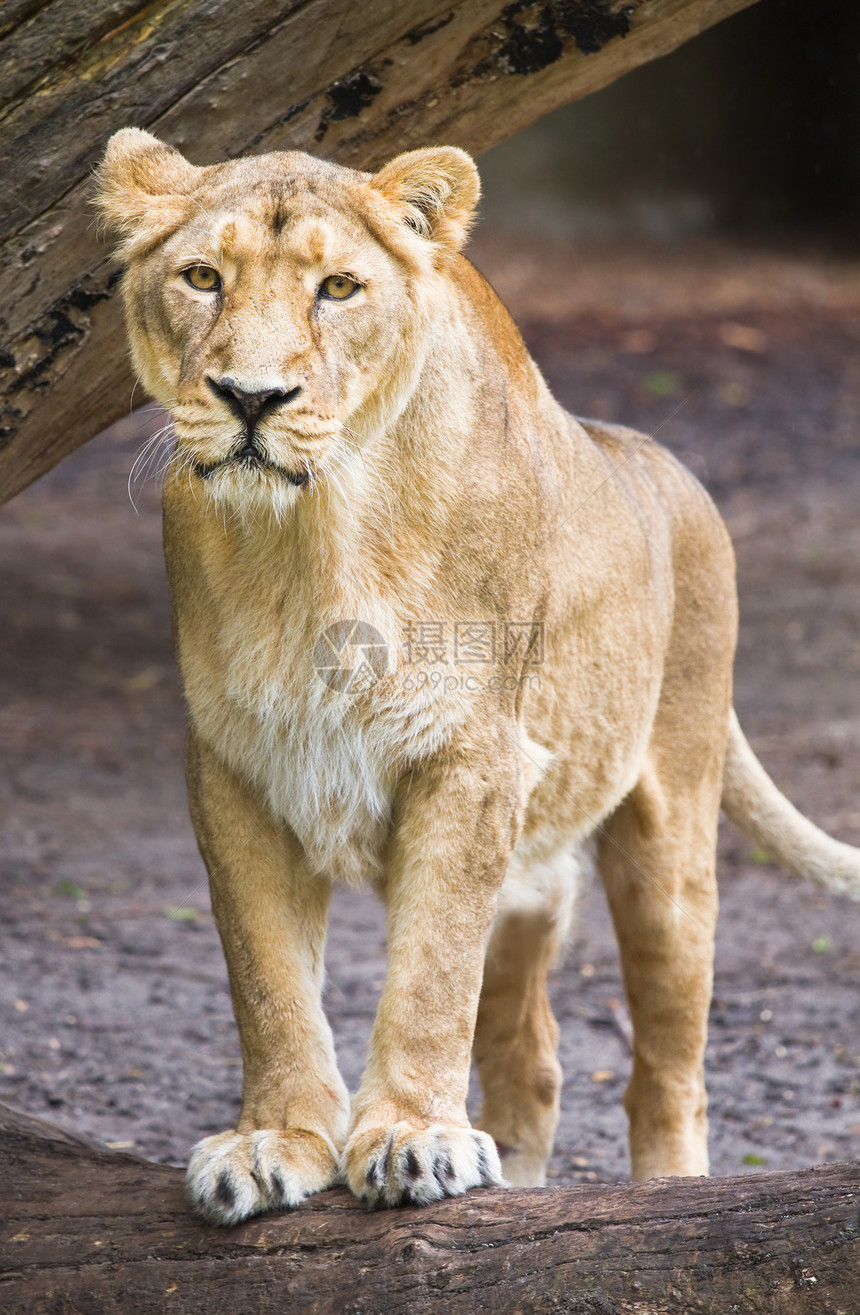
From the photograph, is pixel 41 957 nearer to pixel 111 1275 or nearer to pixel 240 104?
pixel 111 1275

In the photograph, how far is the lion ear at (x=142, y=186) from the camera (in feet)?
8.70

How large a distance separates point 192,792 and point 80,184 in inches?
50.6

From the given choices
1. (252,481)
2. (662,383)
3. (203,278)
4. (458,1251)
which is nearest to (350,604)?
(252,481)

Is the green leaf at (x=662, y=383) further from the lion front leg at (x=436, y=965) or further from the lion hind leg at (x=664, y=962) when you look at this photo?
the lion front leg at (x=436, y=965)

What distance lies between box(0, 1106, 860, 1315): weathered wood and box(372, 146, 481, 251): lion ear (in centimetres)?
173

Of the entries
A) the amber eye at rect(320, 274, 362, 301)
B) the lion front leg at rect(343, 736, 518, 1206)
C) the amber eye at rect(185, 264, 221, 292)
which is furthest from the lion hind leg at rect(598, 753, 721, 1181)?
the amber eye at rect(185, 264, 221, 292)

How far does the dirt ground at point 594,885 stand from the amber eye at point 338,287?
2.73 meters

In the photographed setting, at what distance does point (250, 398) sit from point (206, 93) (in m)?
1.07

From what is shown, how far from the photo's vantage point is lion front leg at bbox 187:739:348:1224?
8.97 feet

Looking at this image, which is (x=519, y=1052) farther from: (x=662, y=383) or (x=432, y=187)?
(x=662, y=383)

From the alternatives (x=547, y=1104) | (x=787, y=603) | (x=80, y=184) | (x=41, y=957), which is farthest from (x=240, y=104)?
(x=787, y=603)

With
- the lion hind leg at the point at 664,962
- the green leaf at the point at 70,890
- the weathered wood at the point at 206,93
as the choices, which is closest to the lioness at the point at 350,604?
the weathered wood at the point at 206,93

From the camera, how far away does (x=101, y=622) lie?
9.37 meters

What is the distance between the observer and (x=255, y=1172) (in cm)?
263
